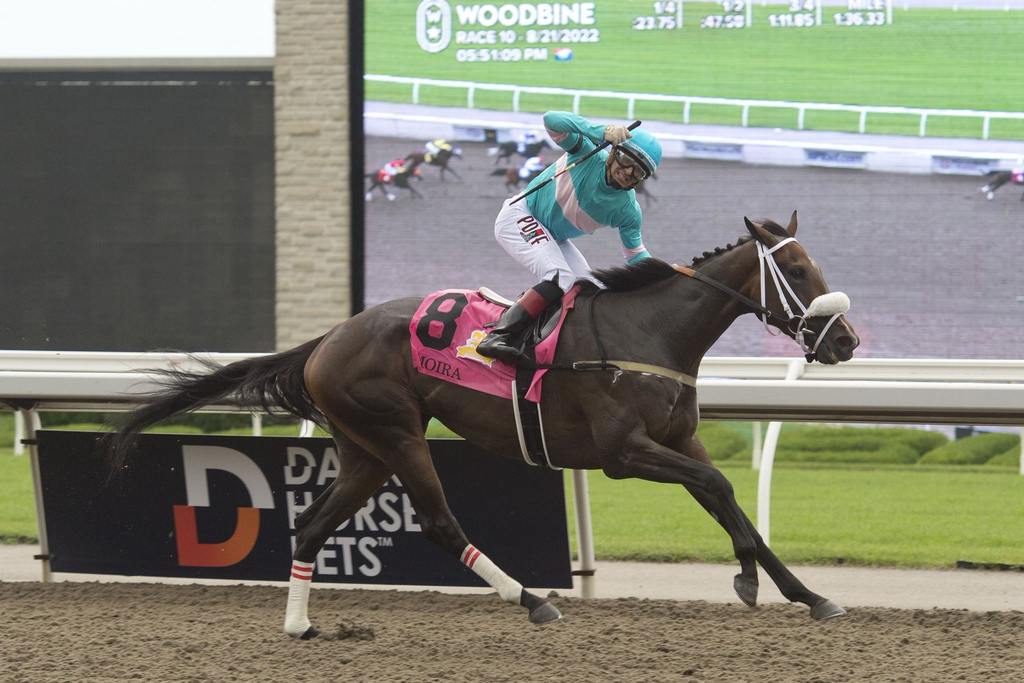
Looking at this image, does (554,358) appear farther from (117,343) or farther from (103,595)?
(117,343)

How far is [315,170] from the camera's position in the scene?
11781 mm

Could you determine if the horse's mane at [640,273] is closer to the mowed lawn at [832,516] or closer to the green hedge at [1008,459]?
the mowed lawn at [832,516]

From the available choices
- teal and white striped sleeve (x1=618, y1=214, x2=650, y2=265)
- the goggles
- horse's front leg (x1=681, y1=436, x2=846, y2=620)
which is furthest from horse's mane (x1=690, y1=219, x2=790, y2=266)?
horse's front leg (x1=681, y1=436, x2=846, y2=620)

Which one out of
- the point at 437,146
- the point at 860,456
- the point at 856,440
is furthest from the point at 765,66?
the point at 860,456

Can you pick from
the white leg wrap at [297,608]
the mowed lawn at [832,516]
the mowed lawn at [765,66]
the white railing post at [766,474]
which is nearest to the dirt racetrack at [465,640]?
the white leg wrap at [297,608]

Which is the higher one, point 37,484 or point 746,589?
point 746,589

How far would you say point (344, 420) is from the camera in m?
4.45

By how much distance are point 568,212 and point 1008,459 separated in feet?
23.5

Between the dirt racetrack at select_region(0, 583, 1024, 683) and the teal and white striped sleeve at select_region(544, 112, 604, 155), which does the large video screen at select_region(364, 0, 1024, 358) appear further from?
the teal and white striped sleeve at select_region(544, 112, 604, 155)

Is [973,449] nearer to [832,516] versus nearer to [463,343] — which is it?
[832,516]

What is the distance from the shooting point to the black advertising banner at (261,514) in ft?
16.7

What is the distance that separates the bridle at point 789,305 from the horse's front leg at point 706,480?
474 mm

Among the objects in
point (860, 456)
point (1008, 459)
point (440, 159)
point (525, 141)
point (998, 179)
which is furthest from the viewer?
point (440, 159)

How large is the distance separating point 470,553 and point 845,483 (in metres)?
5.73
